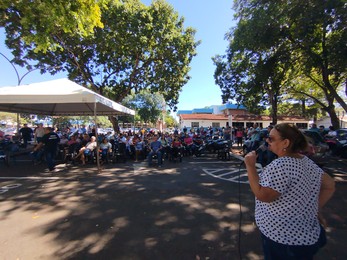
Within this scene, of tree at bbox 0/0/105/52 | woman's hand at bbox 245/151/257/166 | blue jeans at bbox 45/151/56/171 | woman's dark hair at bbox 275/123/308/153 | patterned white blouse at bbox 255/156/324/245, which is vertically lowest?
blue jeans at bbox 45/151/56/171

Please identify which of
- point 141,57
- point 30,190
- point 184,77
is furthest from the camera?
point 184,77

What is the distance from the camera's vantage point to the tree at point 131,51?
17328 mm

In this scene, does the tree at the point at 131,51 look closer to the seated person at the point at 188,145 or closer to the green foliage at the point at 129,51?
the green foliage at the point at 129,51

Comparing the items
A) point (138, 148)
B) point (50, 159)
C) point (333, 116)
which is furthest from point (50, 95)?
point (333, 116)

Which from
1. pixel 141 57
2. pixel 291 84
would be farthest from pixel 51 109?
pixel 291 84

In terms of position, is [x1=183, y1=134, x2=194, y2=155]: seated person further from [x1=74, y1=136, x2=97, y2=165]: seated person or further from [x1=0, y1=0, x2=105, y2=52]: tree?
[x1=0, y1=0, x2=105, y2=52]: tree

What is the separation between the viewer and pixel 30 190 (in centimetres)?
632

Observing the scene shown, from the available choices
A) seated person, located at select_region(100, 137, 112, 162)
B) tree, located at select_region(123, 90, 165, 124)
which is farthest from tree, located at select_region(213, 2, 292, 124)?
tree, located at select_region(123, 90, 165, 124)

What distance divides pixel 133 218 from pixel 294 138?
11.7 ft

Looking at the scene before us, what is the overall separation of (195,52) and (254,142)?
492 inches

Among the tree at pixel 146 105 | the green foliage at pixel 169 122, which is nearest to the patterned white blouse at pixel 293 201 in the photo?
the tree at pixel 146 105

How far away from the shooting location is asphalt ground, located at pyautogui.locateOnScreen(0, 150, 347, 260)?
338 cm

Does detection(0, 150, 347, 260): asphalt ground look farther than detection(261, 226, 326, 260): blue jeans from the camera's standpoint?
Yes

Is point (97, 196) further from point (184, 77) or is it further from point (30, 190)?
point (184, 77)
